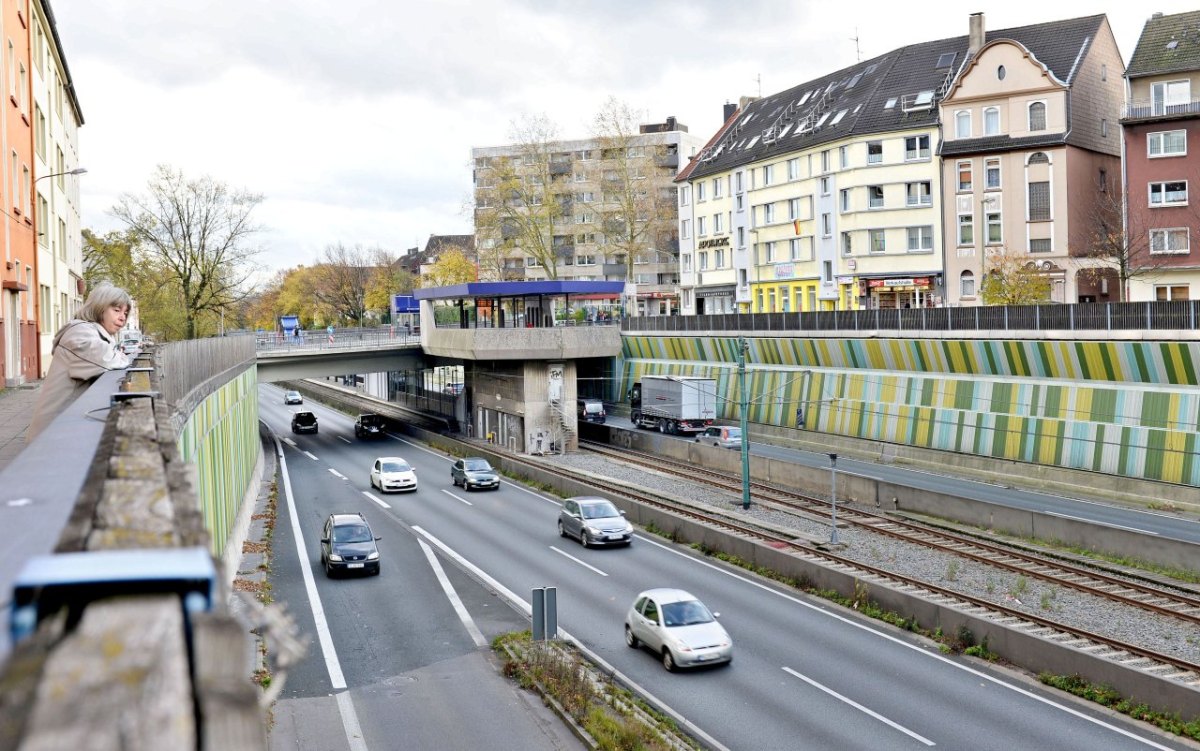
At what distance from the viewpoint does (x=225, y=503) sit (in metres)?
20.3

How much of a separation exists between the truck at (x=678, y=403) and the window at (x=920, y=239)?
55.2 feet

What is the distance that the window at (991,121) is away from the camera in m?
61.7

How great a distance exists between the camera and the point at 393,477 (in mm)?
46688

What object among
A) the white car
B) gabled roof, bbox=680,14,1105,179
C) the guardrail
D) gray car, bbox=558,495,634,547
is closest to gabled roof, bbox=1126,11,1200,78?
gabled roof, bbox=680,14,1105,179

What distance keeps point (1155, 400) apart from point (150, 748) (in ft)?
137

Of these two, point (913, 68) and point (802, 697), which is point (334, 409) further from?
point (802, 697)

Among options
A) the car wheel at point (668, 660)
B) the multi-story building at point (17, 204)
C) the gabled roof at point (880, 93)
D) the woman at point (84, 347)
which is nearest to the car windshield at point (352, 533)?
the multi-story building at point (17, 204)

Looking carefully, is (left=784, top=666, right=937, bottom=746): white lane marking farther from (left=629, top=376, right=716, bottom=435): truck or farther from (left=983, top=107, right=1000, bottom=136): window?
(left=983, top=107, right=1000, bottom=136): window

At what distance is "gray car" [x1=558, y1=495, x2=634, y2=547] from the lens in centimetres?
3453

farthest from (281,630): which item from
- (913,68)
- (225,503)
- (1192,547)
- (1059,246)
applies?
(913,68)

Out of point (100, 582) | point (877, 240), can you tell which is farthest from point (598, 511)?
point (877, 240)

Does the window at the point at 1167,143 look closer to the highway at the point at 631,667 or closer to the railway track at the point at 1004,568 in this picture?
the railway track at the point at 1004,568

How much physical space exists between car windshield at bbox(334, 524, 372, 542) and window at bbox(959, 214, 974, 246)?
4527 cm

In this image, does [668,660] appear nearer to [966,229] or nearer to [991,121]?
[966,229]
